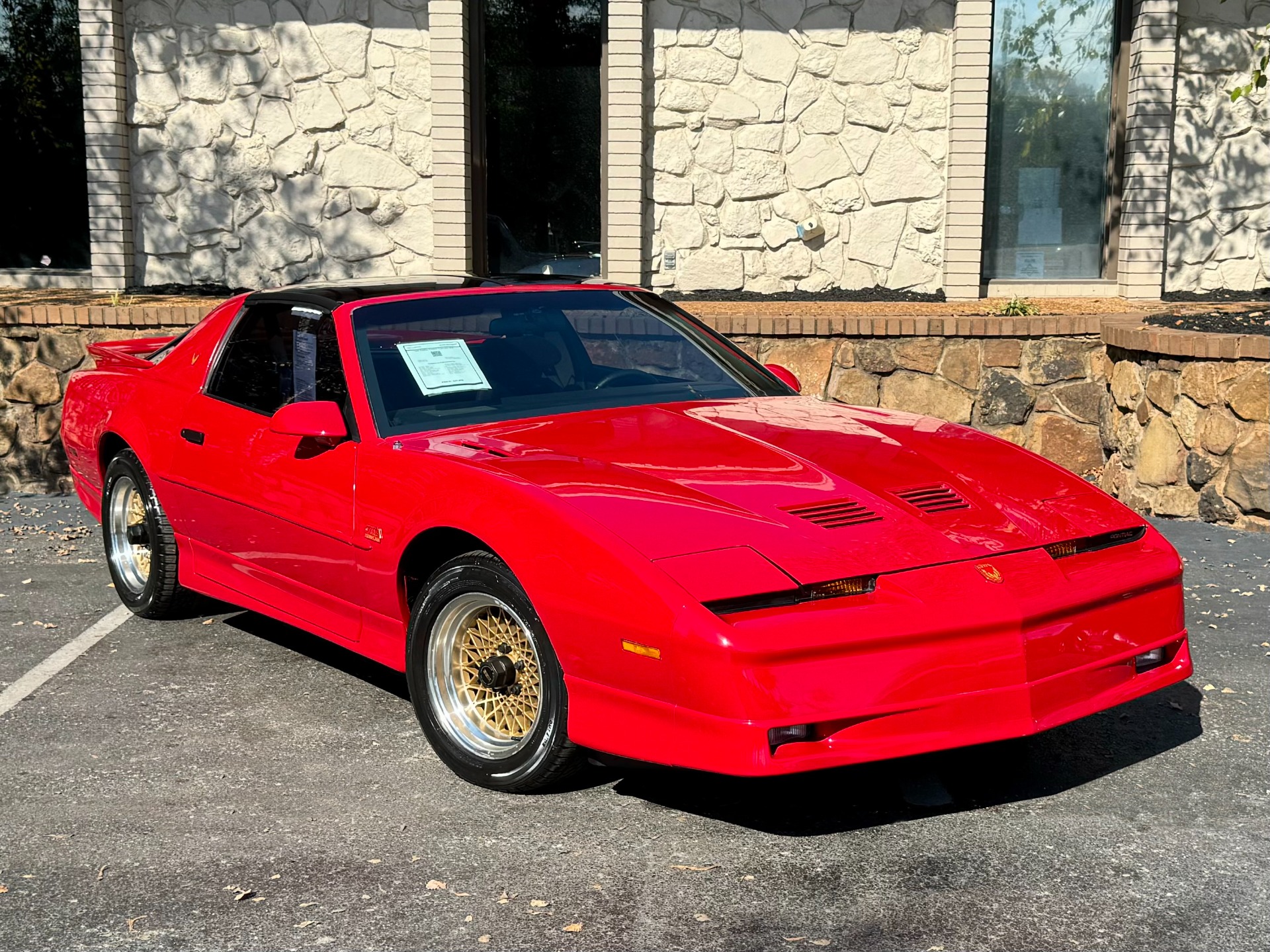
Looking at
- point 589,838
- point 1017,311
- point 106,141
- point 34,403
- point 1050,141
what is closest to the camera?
point 589,838

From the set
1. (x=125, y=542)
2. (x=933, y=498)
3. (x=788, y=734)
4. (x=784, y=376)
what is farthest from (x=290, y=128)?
(x=788, y=734)

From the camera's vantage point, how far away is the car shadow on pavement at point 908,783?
416 cm

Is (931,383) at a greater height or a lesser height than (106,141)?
lesser

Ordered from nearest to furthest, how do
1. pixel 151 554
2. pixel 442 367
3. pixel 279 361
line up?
pixel 442 367
pixel 279 361
pixel 151 554

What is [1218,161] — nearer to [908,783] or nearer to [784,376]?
[784,376]

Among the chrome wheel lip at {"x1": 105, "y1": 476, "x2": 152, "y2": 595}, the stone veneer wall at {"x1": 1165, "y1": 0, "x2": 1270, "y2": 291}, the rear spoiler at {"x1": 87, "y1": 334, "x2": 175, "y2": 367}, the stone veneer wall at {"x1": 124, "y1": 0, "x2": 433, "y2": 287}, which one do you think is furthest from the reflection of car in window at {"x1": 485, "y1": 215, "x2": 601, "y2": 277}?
the chrome wheel lip at {"x1": 105, "y1": 476, "x2": 152, "y2": 595}

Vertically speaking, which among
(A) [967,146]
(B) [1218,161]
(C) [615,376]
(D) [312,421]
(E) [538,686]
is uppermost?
(A) [967,146]

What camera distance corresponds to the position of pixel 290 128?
44.6ft

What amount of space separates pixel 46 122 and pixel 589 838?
12.5 metres

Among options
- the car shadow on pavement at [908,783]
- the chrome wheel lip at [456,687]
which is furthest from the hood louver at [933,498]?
the chrome wheel lip at [456,687]

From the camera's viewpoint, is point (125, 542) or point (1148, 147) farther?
point (1148, 147)

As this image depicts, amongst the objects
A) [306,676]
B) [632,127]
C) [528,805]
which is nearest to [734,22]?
[632,127]

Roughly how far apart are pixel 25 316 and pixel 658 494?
7183mm

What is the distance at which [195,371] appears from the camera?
19.8 ft
